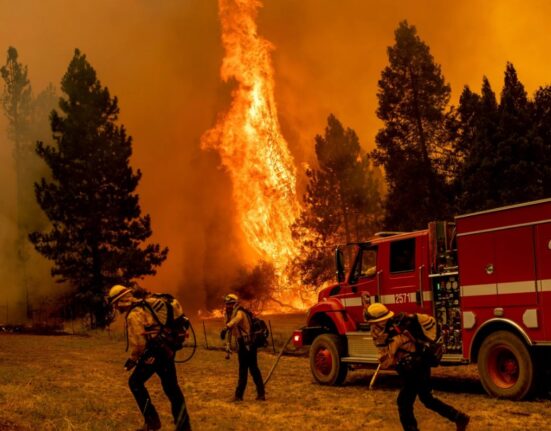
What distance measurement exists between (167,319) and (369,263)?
6.93m

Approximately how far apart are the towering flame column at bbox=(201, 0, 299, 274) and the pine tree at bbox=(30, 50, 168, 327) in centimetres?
1406

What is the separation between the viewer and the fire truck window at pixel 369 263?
13.8 meters

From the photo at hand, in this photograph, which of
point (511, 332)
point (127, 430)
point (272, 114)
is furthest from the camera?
point (272, 114)

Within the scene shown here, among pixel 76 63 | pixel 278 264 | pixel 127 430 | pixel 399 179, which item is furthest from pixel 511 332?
pixel 278 264

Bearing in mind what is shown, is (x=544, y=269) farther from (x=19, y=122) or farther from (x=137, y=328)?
(x=19, y=122)

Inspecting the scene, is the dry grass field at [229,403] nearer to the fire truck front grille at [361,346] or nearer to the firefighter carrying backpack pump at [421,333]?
the fire truck front grille at [361,346]

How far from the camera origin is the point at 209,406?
1112cm

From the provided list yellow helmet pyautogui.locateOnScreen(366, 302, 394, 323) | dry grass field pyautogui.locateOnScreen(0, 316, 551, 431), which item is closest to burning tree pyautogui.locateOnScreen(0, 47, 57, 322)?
dry grass field pyautogui.locateOnScreen(0, 316, 551, 431)

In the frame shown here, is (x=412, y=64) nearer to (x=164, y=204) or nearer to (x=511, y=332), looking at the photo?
(x=164, y=204)

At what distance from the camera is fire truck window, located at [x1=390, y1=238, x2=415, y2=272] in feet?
42.4

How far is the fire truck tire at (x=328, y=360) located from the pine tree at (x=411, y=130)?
2123cm

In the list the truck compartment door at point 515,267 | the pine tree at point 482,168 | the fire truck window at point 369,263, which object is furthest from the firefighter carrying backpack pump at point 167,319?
the pine tree at point 482,168

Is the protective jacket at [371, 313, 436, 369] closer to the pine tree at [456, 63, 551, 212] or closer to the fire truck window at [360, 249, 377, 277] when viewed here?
the fire truck window at [360, 249, 377, 277]

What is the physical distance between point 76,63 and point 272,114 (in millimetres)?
18969
